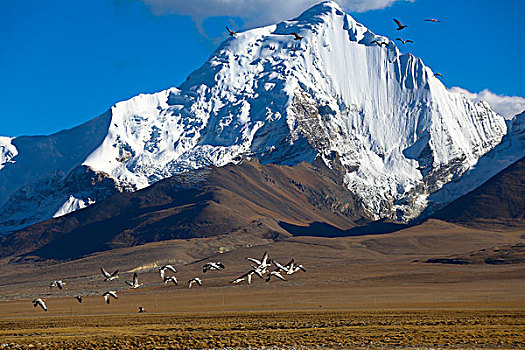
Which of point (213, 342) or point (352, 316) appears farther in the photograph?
point (352, 316)

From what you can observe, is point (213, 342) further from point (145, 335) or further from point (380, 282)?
point (380, 282)

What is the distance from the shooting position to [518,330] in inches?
2330

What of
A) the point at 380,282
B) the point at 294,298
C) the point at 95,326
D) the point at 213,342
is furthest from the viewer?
the point at 380,282

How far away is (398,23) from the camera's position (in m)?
61.2

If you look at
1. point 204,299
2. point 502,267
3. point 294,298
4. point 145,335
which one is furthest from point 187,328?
point 502,267

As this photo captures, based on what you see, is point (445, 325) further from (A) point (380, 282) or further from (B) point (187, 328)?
(A) point (380, 282)

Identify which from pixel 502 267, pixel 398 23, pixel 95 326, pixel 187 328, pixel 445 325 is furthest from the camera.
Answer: pixel 502 267

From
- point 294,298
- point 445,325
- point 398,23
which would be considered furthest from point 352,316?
point 294,298

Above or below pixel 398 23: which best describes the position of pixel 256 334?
below

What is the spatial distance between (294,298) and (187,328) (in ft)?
207

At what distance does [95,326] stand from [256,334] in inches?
941

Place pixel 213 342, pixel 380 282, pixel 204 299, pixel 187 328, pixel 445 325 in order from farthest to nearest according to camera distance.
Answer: pixel 380 282, pixel 204 299, pixel 187 328, pixel 445 325, pixel 213 342

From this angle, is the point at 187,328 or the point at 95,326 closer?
the point at 187,328

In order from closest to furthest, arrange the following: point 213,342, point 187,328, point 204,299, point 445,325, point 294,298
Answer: point 213,342 → point 445,325 → point 187,328 → point 294,298 → point 204,299
